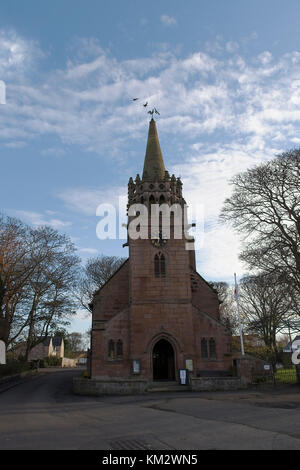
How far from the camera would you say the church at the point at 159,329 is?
90.0ft

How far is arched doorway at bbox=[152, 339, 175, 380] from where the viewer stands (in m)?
29.2

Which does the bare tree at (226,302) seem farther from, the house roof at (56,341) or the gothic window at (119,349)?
the house roof at (56,341)

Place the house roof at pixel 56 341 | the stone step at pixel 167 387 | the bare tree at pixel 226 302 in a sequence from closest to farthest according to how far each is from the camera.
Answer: the stone step at pixel 167 387, the bare tree at pixel 226 302, the house roof at pixel 56 341

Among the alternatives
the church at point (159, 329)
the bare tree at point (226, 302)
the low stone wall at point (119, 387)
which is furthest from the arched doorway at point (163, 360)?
the bare tree at point (226, 302)

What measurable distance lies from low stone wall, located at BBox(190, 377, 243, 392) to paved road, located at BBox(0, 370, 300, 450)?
6.68 m

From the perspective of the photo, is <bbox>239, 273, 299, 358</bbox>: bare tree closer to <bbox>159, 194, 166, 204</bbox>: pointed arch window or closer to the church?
the church

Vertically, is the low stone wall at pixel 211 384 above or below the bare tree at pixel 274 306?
below

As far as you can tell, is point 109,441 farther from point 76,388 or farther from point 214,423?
point 76,388

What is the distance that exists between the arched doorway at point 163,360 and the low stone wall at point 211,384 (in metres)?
5.58

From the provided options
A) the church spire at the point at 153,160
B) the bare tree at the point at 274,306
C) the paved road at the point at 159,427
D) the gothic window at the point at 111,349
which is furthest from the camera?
the church spire at the point at 153,160

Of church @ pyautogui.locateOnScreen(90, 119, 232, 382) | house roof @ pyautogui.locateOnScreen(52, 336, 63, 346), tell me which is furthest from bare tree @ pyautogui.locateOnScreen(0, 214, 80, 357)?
house roof @ pyautogui.locateOnScreen(52, 336, 63, 346)

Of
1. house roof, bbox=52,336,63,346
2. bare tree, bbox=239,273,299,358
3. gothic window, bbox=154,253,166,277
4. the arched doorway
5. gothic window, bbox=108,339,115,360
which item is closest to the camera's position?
bare tree, bbox=239,273,299,358

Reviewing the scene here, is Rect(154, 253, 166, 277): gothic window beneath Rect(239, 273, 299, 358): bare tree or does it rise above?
above
